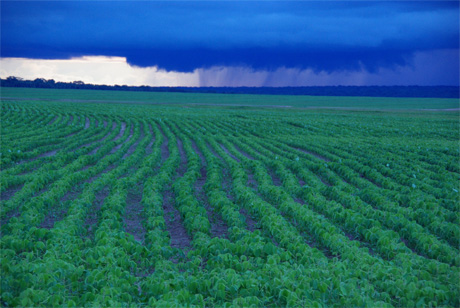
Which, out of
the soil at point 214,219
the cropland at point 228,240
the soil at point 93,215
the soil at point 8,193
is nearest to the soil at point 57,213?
the cropland at point 228,240

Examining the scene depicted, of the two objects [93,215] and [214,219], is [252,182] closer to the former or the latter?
[214,219]

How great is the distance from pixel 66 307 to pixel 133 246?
7.05ft

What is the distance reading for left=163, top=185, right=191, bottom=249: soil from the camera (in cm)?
812

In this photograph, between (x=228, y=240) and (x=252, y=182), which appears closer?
(x=228, y=240)

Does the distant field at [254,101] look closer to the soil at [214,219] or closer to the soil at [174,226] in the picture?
the soil at [214,219]

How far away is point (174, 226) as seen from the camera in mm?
9148

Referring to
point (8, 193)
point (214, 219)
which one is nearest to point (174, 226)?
point (214, 219)

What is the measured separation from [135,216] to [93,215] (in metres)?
1.01

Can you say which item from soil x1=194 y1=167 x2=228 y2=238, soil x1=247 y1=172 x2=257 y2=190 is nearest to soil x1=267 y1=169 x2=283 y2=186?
soil x1=247 y1=172 x2=257 y2=190

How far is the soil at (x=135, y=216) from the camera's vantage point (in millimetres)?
8625

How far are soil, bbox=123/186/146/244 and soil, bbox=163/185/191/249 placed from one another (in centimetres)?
61

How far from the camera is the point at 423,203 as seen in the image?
10.2 m

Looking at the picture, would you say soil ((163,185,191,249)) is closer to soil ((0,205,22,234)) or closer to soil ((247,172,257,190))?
soil ((247,172,257,190))

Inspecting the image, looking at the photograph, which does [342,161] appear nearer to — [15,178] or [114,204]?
[114,204]
